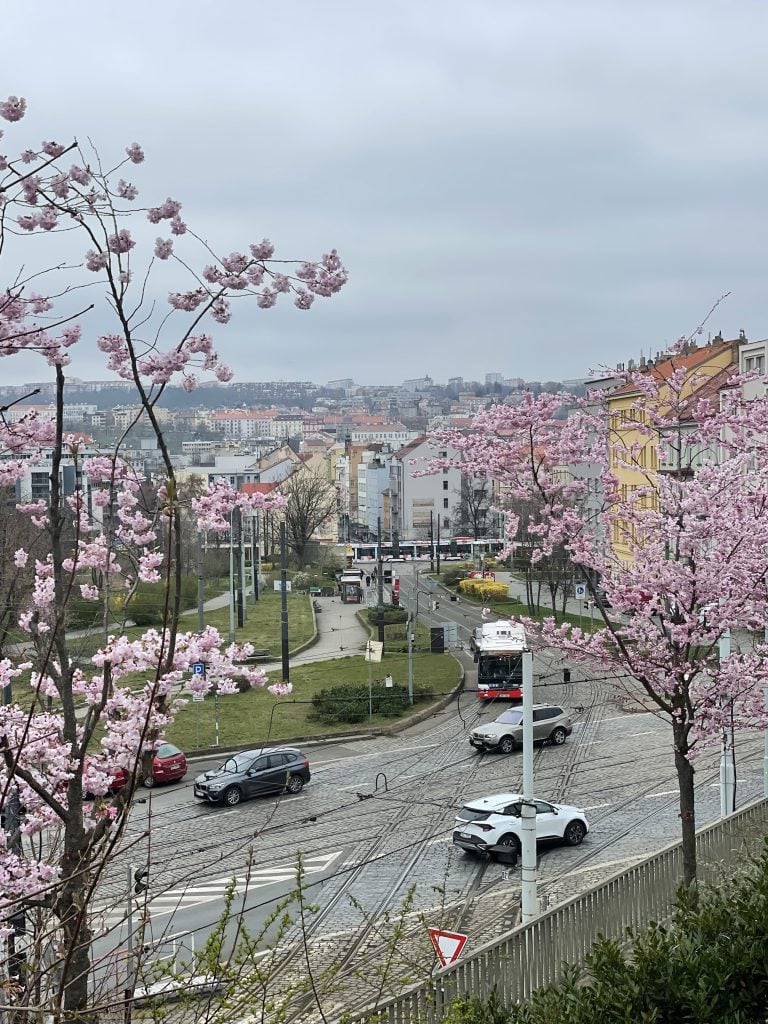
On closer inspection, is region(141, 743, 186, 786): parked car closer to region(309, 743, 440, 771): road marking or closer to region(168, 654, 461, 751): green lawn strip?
region(168, 654, 461, 751): green lawn strip

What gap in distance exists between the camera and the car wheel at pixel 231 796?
2328 centimetres

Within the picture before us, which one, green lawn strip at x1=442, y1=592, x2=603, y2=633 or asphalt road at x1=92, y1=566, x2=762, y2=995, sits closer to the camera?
asphalt road at x1=92, y1=566, x2=762, y2=995

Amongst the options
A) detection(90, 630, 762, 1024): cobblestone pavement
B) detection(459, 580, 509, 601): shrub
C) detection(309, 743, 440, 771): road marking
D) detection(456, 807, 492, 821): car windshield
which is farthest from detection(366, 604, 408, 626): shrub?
detection(456, 807, 492, 821): car windshield

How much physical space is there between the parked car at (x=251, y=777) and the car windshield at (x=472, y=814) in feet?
15.1

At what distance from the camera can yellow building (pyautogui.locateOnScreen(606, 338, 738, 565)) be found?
56.8ft

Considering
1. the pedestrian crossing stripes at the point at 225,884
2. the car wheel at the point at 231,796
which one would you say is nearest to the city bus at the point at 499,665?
the car wheel at the point at 231,796

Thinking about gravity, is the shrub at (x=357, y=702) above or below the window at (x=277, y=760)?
below

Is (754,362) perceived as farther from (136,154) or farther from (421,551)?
→ (421,551)

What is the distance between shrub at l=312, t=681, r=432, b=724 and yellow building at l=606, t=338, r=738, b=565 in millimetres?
7716

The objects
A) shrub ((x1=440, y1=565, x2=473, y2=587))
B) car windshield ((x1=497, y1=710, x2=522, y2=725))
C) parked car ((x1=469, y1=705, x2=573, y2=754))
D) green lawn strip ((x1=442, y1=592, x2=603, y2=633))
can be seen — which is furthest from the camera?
shrub ((x1=440, y1=565, x2=473, y2=587))

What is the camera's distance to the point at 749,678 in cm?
1306

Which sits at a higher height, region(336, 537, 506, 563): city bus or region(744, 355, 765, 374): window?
region(744, 355, 765, 374): window

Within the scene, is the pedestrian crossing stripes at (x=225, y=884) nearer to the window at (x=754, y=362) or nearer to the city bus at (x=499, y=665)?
the city bus at (x=499, y=665)

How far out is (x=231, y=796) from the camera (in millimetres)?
23344
